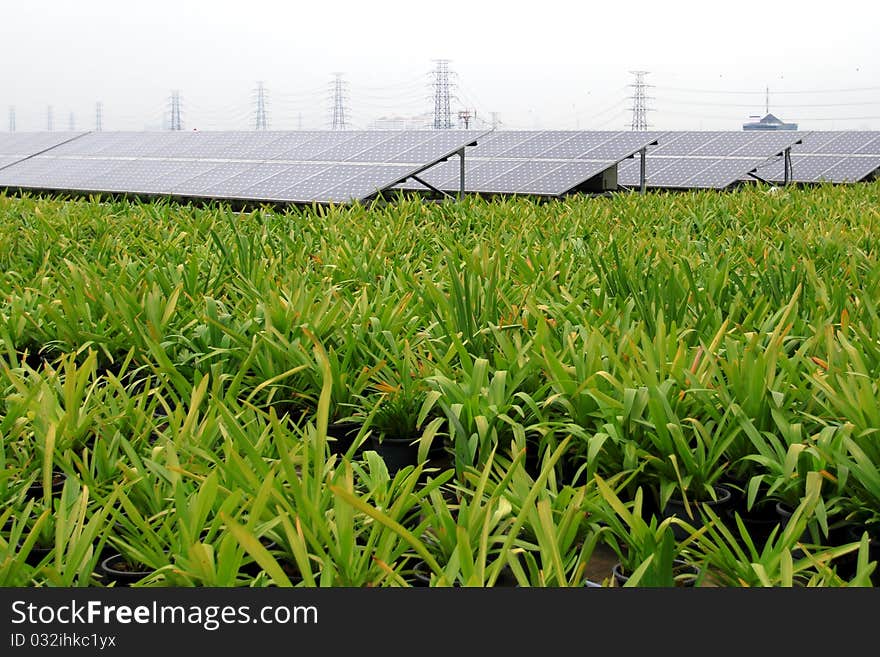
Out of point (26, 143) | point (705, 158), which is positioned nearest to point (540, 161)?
point (705, 158)

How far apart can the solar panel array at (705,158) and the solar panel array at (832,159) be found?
0.60 metres

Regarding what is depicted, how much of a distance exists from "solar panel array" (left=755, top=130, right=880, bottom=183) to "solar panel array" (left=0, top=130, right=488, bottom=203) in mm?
7088

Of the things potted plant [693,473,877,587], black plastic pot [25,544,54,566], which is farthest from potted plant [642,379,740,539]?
black plastic pot [25,544,54,566]

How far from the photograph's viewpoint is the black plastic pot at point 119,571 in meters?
1.76

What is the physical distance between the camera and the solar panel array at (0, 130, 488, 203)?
10.9 m

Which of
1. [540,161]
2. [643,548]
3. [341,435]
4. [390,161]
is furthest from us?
[540,161]

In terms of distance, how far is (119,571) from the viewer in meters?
1.78

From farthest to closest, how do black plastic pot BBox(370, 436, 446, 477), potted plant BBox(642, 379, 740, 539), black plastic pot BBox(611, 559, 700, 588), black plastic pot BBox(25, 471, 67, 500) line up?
black plastic pot BBox(370, 436, 446, 477)
black plastic pot BBox(25, 471, 67, 500)
potted plant BBox(642, 379, 740, 539)
black plastic pot BBox(611, 559, 700, 588)

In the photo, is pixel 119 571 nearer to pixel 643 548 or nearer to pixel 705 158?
pixel 643 548

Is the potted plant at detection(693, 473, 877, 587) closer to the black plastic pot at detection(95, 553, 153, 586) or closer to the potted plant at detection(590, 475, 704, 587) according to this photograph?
the potted plant at detection(590, 475, 704, 587)

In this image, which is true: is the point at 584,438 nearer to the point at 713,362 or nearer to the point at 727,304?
the point at 713,362

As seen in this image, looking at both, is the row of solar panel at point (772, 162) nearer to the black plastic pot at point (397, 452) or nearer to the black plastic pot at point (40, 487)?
the black plastic pot at point (397, 452)

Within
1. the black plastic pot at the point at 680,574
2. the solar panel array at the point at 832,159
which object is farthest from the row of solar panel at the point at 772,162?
the black plastic pot at the point at 680,574

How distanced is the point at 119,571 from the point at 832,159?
1745 cm
